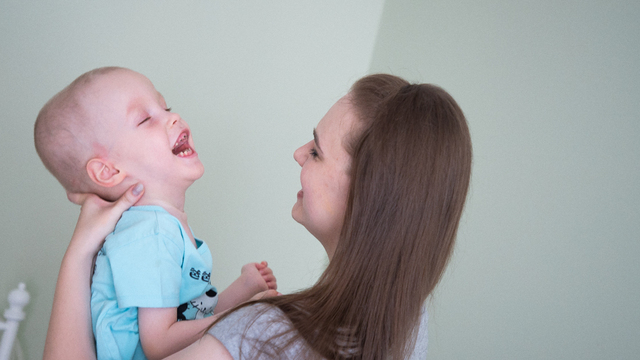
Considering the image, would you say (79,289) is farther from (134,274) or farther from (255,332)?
(255,332)

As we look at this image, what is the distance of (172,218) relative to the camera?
97cm

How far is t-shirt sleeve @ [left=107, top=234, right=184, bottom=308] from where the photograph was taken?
0.86 meters

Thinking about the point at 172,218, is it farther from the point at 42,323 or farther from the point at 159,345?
the point at 42,323

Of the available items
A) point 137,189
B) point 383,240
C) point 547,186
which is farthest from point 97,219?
point 547,186

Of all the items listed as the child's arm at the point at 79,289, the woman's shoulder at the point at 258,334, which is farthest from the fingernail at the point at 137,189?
the woman's shoulder at the point at 258,334

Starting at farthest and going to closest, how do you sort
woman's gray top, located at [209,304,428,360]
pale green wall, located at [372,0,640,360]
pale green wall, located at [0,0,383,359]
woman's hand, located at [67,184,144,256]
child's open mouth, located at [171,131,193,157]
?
pale green wall, located at [372,0,640,360]
pale green wall, located at [0,0,383,359]
child's open mouth, located at [171,131,193,157]
woman's hand, located at [67,184,144,256]
woman's gray top, located at [209,304,428,360]

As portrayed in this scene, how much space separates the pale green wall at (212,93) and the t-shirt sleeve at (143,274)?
23.6 inches

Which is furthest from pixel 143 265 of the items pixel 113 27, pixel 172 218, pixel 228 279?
pixel 228 279

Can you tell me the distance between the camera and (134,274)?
2.84 feet

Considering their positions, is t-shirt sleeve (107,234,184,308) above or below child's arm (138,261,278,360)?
above

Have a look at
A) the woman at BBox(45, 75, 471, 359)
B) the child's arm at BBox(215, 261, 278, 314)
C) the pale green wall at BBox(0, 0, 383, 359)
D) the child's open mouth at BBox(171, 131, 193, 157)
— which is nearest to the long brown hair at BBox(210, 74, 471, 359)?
the woman at BBox(45, 75, 471, 359)

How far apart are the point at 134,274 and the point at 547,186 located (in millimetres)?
1494

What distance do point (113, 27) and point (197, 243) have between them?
750mm

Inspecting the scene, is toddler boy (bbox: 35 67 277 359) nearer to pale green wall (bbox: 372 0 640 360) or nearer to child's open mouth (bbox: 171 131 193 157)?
child's open mouth (bbox: 171 131 193 157)
